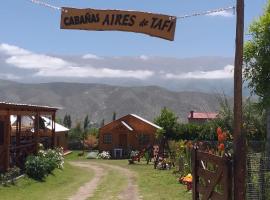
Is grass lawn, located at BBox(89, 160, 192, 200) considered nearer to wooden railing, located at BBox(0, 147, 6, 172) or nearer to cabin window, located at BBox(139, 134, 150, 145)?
wooden railing, located at BBox(0, 147, 6, 172)


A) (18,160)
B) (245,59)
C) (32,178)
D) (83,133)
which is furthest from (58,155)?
(83,133)

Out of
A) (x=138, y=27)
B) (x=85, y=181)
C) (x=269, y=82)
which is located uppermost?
(x=138, y=27)

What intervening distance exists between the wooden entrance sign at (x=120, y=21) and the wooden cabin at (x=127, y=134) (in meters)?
39.7

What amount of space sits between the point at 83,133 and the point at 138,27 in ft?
161

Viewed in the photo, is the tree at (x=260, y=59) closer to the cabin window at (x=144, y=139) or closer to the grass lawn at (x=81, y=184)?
the grass lawn at (x=81, y=184)

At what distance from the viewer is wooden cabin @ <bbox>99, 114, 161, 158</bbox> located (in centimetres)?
5109

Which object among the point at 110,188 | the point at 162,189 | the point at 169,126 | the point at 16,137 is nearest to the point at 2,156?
the point at 110,188

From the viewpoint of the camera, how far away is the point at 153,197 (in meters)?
18.2

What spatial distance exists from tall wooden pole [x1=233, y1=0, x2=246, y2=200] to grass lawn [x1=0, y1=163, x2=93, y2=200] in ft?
32.8

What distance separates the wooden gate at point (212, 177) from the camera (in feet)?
31.9

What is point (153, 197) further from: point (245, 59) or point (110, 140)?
point (110, 140)

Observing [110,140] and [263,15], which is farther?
[110,140]

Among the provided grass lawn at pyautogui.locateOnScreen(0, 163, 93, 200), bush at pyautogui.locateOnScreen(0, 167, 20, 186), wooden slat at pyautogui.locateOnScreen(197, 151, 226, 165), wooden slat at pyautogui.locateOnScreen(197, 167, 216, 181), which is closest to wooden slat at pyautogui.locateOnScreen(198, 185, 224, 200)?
wooden slat at pyautogui.locateOnScreen(197, 167, 216, 181)

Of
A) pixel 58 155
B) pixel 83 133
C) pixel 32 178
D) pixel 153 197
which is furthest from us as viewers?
pixel 83 133
